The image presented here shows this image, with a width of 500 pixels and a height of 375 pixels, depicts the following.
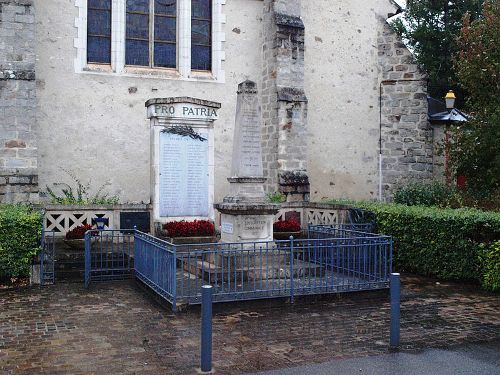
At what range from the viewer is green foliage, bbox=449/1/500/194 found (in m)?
15.1

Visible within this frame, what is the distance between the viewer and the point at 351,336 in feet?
22.9

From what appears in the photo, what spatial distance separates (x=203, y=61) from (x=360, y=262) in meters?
9.30

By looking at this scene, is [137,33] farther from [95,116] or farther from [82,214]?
[82,214]

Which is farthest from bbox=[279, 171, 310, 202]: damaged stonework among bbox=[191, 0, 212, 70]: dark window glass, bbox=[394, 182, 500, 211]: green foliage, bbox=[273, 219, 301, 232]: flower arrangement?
bbox=[191, 0, 212, 70]: dark window glass

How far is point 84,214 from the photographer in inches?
514

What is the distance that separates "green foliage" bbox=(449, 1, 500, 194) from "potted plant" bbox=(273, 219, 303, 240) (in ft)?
17.7

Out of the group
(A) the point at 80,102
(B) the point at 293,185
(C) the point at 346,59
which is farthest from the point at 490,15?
(A) the point at 80,102

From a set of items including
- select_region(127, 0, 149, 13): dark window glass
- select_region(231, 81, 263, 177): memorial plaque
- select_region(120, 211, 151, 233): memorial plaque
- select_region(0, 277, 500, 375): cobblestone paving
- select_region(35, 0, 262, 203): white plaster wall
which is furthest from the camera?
select_region(127, 0, 149, 13): dark window glass

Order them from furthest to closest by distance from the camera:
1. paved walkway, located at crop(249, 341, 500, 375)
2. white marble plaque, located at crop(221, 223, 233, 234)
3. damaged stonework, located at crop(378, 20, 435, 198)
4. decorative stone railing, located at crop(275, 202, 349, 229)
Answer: damaged stonework, located at crop(378, 20, 435, 198) → decorative stone railing, located at crop(275, 202, 349, 229) → white marble plaque, located at crop(221, 223, 233, 234) → paved walkway, located at crop(249, 341, 500, 375)

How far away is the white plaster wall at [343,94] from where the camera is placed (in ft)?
59.2

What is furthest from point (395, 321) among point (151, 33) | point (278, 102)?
point (151, 33)

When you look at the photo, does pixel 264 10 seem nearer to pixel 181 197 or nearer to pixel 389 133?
pixel 389 133

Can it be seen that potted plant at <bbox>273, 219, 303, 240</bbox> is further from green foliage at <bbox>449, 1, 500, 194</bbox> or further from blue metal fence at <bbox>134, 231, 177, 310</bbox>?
green foliage at <bbox>449, 1, 500, 194</bbox>

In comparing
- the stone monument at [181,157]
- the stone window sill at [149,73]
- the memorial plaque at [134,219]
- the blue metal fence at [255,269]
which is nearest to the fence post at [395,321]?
the blue metal fence at [255,269]
